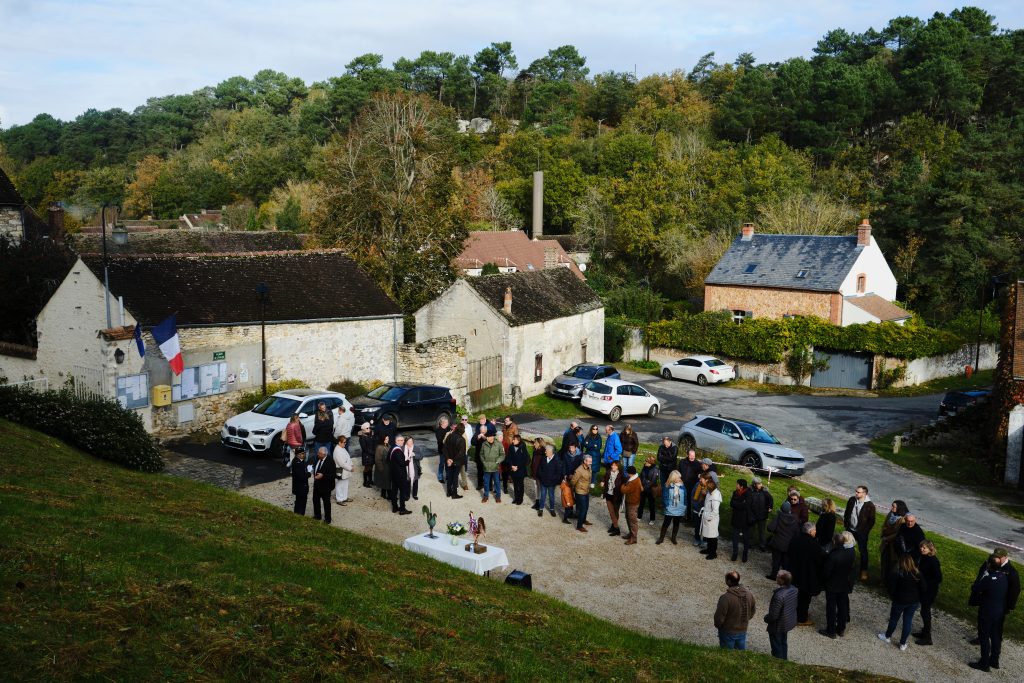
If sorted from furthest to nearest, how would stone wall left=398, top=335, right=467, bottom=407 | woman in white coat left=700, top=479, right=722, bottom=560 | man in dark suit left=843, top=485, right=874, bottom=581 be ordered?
stone wall left=398, top=335, right=467, bottom=407 < woman in white coat left=700, top=479, right=722, bottom=560 < man in dark suit left=843, top=485, right=874, bottom=581

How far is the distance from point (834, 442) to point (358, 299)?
56.8 ft

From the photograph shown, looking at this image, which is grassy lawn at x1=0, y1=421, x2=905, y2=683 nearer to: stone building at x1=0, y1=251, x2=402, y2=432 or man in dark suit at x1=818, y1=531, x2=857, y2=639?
man in dark suit at x1=818, y1=531, x2=857, y2=639

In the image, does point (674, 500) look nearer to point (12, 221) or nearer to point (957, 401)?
point (957, 401)

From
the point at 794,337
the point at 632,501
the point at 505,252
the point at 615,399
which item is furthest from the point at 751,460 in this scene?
the point at 505,252

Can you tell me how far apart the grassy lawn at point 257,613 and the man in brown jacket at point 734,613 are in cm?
38

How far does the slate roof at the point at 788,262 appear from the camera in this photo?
42.6 meters

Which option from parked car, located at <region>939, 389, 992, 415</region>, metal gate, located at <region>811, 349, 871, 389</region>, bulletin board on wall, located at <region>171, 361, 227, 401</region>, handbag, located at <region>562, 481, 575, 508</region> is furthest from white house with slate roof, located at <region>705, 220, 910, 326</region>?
handbag, located at <region>562, 481, 575, 508</region>

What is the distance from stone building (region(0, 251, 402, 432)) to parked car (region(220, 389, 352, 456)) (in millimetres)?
2516

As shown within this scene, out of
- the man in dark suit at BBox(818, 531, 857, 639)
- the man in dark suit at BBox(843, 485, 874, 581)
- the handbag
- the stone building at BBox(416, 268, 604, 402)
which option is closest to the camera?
the man in dark suit at BBox(818, 531, 857, 639)

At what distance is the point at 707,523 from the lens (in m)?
14.3

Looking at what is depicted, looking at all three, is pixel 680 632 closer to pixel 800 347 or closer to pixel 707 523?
pixel 707 523

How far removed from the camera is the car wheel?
71.9 feet

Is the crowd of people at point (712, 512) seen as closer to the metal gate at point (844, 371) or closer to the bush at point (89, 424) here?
the bush at point (89, 424)

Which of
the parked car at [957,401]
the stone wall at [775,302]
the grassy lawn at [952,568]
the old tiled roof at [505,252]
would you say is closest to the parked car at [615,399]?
the grassy lawn at [952,568]
